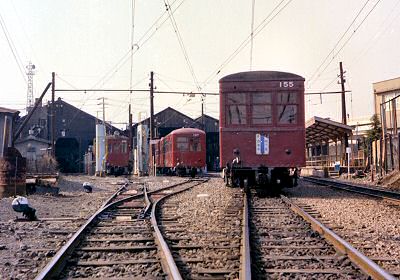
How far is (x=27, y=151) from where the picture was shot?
49188mm

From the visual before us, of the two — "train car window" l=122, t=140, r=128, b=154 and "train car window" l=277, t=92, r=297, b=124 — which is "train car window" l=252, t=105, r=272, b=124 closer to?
"train car window" l=277, t=92, r=297, b=124

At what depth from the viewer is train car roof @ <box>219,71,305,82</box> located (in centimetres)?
1333

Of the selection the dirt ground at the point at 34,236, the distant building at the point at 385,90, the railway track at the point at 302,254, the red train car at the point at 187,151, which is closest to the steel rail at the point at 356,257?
the railway track at the point at 302,254

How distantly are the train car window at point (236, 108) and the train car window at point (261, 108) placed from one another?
0.27m

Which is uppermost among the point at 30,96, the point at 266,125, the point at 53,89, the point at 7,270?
the point at 30,96

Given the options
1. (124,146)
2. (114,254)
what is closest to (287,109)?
(114,254)

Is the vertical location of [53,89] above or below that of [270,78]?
above

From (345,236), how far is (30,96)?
68.5 meters

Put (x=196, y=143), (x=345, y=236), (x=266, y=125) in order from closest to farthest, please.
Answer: (x=345, y=236), (x=266, y=125), (x=196, y=143)

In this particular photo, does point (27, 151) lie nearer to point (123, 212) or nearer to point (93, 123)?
Result: point (93, 123)

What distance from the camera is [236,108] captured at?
13.3 metres

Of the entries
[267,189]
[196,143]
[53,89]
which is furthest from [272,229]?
[53,89]

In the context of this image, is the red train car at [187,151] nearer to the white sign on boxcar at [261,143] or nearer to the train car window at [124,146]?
the train car window at [124,146]

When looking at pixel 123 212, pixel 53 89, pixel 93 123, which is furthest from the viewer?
pixel 93 123
